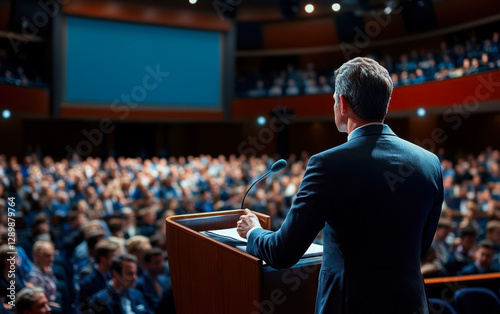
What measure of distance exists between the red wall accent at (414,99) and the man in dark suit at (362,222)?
24.8 feet

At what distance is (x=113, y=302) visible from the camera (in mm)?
2332

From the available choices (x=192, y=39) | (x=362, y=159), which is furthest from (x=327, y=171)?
(x=192, y=39)

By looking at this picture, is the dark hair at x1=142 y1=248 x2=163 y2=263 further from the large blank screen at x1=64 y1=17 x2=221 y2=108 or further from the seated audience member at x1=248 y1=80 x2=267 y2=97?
the seated audience member at x1=248 y1=80 x2=267 y2=97

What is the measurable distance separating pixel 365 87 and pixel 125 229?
399 centimetres

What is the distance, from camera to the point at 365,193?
0.83 metres

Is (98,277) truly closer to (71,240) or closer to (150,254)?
(150,254)

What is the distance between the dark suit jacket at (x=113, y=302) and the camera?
223 cm

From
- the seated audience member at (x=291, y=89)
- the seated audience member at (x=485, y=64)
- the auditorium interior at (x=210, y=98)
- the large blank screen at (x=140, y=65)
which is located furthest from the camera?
the seated audience member at (x=291, y=89)

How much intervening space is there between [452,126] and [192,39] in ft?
22.0

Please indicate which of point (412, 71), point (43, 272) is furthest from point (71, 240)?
point (412, 71)

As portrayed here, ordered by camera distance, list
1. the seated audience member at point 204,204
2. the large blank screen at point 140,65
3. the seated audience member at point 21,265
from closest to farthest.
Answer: the seated audience member at point 21,265 < the seated audience member at point 204,204 < the large blank screen at point 140,65

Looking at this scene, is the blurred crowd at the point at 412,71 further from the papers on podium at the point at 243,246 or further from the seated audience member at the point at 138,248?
the papers on podium at the point at 243,246

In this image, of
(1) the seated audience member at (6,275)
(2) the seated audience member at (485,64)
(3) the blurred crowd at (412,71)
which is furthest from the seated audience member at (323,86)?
(1) the seated audience member at (6,275)

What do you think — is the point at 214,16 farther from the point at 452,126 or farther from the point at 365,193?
the point at 365,193
